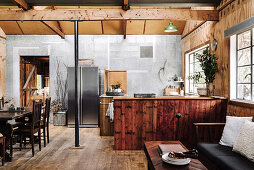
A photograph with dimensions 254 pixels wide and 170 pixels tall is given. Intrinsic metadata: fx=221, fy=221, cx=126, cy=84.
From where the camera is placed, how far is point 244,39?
401 centimetres

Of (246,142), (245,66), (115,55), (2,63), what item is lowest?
(246,142)

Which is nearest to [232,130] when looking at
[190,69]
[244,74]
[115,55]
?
[244,74]

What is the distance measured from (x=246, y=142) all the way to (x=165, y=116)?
74.4 inches

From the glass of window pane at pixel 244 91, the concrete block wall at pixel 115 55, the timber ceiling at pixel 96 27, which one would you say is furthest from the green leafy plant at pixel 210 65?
the concrete block wall at pixel 115 55

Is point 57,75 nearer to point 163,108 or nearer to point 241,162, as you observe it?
point 163,108

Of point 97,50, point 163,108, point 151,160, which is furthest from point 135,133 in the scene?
point 97,50

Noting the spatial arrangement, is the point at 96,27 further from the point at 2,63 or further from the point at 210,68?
the point at 210,68

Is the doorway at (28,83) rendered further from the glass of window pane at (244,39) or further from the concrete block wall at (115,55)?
the glass of window pane at (244,39)

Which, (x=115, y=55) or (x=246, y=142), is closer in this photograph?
(x=246, y=142)

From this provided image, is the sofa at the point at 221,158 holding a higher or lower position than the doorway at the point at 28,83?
lower

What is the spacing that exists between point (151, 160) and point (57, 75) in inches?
239

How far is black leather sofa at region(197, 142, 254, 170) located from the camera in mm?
2446

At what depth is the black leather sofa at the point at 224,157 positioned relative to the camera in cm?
245

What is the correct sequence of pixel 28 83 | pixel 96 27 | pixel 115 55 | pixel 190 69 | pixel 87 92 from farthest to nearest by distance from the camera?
pixel 28 83
pixel 115 55
pixel 96 27
pixel 190 69
pixel 87 92
